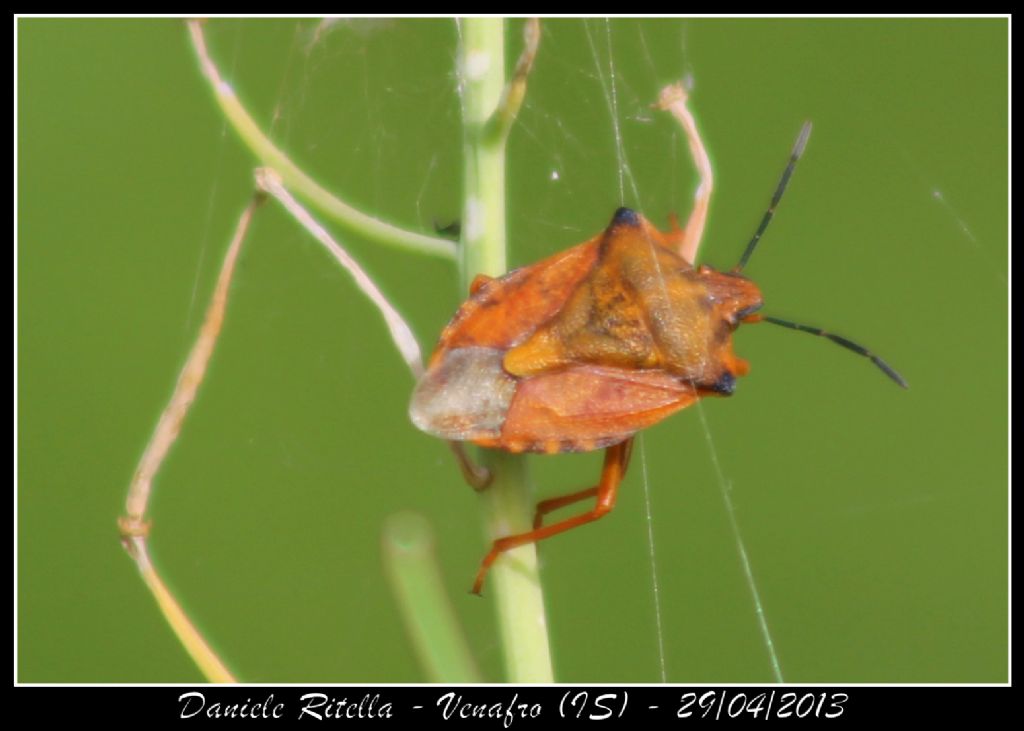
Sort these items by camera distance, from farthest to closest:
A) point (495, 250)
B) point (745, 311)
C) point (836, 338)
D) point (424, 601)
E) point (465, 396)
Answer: point (836, 338)
point (745, 311)
point (465, 396)
point (495, 250)
point (424, 601)

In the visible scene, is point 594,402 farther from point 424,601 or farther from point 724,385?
point 424,601

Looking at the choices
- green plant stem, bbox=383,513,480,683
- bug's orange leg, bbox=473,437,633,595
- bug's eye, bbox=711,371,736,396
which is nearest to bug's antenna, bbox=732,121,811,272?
bug's eye, bbox=711,371,736,396

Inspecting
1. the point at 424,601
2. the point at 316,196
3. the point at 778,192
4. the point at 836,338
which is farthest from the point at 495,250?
the point at 836,338

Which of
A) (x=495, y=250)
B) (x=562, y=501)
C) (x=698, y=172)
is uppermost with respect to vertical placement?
(x=698, y=172)

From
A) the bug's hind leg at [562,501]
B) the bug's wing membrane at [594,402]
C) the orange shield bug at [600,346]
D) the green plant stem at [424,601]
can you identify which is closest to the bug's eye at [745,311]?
the orange shield bug at [600,346]

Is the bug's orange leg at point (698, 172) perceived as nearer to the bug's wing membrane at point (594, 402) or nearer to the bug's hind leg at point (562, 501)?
the bug's wing membrane at point (594, 402)

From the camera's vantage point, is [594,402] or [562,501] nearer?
[594,402]

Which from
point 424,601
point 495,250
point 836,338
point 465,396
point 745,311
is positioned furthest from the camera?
point 836,338
